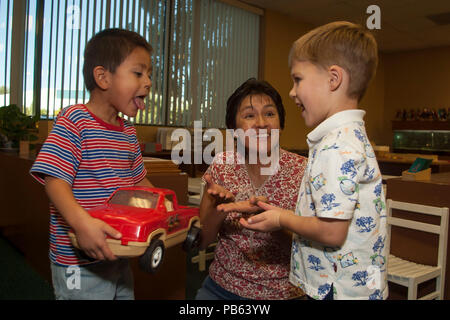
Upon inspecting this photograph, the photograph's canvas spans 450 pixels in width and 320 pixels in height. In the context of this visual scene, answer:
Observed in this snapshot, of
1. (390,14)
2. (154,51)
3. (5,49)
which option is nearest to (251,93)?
(5,49)

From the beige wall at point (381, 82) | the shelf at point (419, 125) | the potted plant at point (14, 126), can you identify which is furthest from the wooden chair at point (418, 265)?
the shelf at point (419, 125)

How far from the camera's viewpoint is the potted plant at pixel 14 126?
367 centimetres

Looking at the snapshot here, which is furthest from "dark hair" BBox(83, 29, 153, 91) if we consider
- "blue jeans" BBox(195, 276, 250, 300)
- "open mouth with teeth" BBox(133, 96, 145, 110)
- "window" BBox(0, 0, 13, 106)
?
"window" BBox(0, 0, 13, 106)

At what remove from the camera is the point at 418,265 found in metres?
2.41

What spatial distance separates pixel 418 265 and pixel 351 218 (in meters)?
1.84

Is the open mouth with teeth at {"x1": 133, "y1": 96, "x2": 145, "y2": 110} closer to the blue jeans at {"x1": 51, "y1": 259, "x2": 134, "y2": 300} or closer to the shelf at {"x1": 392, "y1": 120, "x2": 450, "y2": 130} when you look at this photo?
the blue jeans at {"x1": 51, "y1": 259, "x2": 134, "y2": 300}

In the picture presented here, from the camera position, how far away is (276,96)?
1439 millimetres

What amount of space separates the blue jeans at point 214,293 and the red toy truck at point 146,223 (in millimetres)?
377

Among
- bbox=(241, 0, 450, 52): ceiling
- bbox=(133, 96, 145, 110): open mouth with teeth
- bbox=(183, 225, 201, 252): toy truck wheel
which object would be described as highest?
bbox=(241, 0, 450, 52): ceiling

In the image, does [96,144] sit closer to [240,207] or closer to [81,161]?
[81,161]

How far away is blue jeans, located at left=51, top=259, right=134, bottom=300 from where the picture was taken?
1079 millimetres

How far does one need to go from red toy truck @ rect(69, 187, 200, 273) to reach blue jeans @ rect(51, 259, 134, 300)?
0.25 metres

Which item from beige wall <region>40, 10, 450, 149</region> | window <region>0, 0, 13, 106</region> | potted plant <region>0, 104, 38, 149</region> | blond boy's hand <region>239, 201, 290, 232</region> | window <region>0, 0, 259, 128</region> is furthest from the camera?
beige wall <region>40, 10, 450, 149</region>
